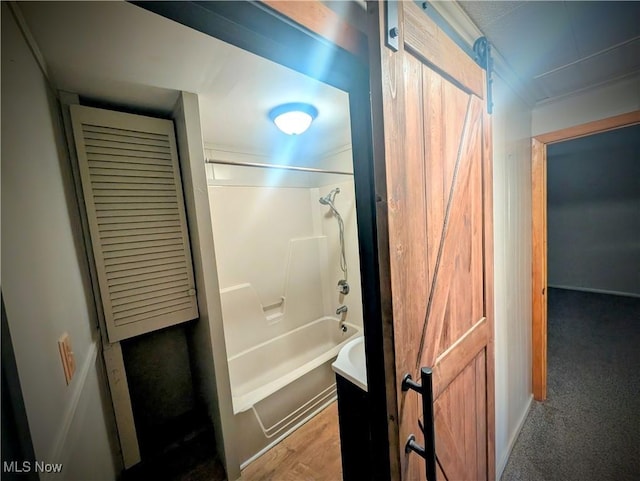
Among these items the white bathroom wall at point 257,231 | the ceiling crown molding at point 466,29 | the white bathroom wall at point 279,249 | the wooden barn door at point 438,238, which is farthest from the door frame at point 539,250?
the white bathroom wall at point 257,231

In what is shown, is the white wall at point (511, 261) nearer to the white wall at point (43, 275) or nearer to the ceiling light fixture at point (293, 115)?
the ceiling light fixture at point (293, 115)

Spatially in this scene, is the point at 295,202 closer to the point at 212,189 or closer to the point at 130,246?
the point at 212,189

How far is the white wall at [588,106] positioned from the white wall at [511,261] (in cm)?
12

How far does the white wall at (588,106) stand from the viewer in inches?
60.1

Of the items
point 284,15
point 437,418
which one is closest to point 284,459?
point 437,418

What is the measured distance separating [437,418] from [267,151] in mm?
2596

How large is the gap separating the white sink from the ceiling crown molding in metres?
1.43

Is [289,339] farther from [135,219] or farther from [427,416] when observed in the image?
[427,416]

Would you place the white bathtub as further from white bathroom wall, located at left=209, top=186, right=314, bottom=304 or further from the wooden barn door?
the wooden barn door

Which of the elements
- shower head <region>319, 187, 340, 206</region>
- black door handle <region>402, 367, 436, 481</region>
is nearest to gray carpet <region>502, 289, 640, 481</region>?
black door handle <region>402, 367, 436, 481</region>

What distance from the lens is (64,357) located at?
2.86 ft

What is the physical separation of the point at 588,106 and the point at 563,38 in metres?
0.87

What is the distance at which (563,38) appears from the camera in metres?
1.15

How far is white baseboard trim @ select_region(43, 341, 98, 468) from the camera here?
0.72m
